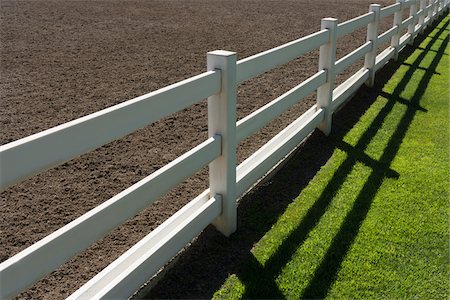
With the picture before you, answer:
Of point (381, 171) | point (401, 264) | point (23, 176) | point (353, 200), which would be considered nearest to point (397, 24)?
point (381, 171)

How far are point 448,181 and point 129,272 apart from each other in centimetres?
339

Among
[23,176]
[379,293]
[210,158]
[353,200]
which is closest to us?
[23,176]

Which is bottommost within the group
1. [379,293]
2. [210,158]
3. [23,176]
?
[379,293]

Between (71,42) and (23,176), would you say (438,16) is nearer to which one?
(71,42)

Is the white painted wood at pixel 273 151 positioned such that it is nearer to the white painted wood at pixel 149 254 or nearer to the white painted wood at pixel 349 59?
the white painted wood at pixel 149 254

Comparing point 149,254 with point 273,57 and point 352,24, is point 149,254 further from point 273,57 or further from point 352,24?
point 352,24

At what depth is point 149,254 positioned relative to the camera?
10.1ft

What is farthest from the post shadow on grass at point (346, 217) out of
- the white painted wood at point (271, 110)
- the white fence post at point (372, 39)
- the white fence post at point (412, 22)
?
the white fence post at point (412, 22)

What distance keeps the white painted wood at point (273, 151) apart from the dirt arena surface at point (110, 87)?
287 millimetres

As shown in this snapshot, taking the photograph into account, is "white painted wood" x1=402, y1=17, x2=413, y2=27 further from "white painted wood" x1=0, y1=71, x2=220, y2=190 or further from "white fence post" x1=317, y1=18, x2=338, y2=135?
"white painted wood" x1=0, y1=71, x2=220, y2=190

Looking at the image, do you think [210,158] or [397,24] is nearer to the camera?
[210,158]

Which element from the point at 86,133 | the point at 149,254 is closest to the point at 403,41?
the point at 149,254

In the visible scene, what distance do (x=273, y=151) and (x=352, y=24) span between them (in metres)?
2.88

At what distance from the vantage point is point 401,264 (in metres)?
3.56
